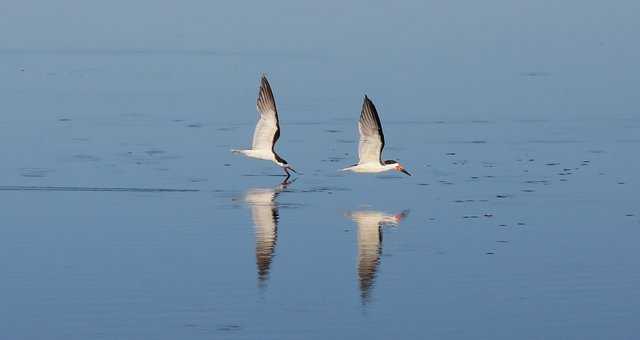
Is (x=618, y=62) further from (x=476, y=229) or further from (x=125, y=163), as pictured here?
(x=476, y=229)

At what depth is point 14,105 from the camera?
32844 mm

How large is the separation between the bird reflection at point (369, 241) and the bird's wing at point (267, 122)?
4793 millimetres

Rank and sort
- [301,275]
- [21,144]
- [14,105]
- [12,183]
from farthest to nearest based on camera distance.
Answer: [14,105] → [21,144] → [12,183] → [301,275]

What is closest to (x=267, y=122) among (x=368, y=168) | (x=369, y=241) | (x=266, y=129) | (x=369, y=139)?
(x=266, y=129)

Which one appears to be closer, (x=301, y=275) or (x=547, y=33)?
(x=301, y=275)

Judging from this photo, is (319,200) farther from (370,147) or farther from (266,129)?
(266,129)

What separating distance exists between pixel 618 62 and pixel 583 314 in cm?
2835

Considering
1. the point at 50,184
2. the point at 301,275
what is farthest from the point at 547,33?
the point at 301,275

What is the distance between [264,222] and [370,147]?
3.93 metres

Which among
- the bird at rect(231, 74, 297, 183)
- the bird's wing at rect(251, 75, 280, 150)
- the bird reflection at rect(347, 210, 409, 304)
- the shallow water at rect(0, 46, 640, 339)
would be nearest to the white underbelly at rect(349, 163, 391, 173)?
the shallow water at rect(0, 46, 640, 339)

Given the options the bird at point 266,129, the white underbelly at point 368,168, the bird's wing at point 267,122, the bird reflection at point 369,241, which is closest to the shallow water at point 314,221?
the bird reflection at point 369,241

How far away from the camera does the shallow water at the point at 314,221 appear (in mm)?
15117

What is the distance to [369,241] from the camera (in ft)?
62.3

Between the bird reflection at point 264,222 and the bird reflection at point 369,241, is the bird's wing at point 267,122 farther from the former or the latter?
the bird reflection at point 369,241
